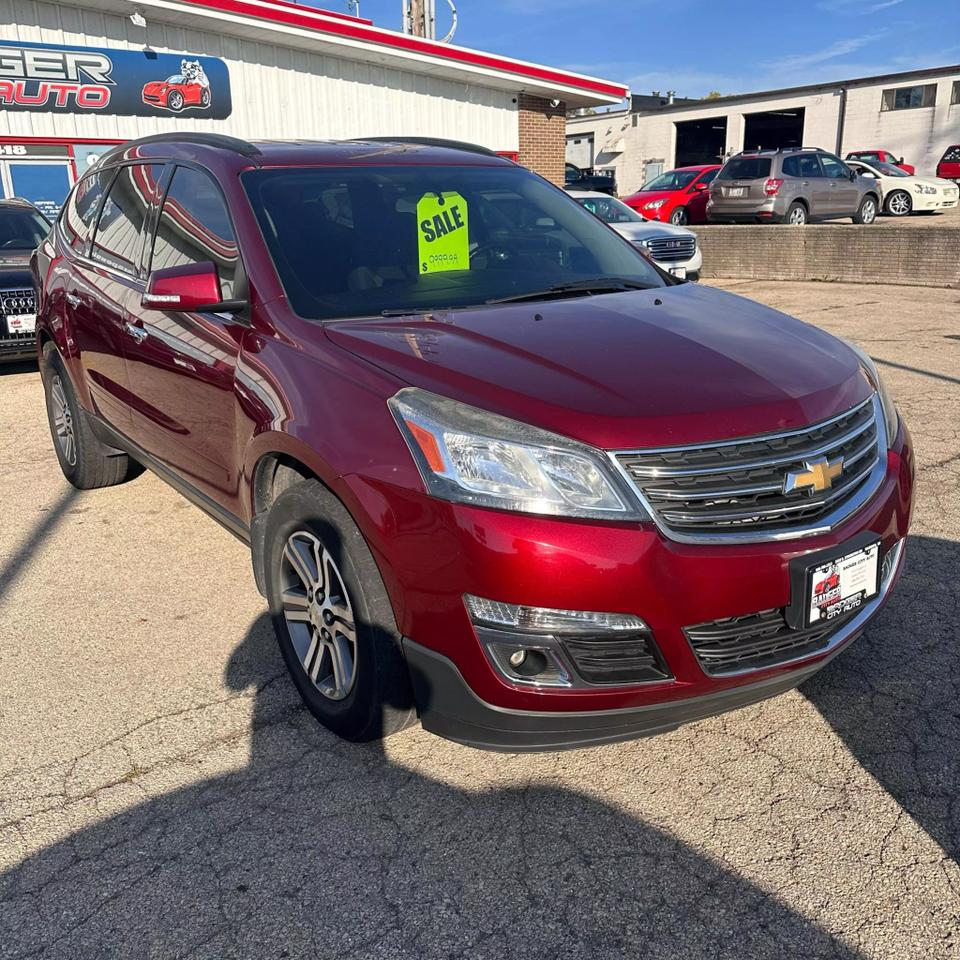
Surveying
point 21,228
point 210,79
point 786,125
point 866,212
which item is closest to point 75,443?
point 21,228

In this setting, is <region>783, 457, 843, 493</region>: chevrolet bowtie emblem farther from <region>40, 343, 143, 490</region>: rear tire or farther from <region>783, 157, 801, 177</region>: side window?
<region>783, 157, 801, 177</region>: side window

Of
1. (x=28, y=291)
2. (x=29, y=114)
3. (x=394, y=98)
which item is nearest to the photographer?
(x=28, y=291)

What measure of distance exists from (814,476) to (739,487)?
254 millimetres

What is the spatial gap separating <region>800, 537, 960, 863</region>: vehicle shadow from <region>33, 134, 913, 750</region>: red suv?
1.37ft

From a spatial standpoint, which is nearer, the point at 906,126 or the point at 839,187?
the point at 839,187

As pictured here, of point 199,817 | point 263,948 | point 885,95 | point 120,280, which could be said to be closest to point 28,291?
point 120,280

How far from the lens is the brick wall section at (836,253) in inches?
517

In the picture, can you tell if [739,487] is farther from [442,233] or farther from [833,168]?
[833,168]

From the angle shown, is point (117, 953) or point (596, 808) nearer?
point (117, 953)

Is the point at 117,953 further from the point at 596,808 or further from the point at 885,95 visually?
the point at 885,95

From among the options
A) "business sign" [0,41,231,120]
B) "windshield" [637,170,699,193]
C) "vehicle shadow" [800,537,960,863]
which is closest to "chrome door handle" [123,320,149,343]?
"vehicle shadow" [800,537,960,863]

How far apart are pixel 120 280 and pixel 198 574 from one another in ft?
4.48

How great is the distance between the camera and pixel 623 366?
2609mm

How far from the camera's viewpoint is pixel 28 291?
825 centimetres
